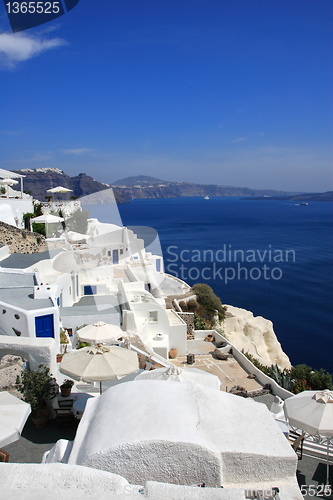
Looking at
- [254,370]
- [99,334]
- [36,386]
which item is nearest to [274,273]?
[254,370]

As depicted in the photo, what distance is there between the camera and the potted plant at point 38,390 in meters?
8.11

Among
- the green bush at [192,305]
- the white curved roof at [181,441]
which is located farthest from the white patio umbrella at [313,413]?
the green bush at [192,305]

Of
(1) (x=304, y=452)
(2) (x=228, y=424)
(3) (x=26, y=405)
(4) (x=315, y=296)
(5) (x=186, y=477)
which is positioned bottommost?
(4) (x=315, y=296)

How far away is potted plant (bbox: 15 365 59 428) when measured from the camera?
8.11 metres

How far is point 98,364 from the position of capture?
7.95 meters

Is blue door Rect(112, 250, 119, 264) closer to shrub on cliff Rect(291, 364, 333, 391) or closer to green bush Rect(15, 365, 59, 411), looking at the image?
→ shrub on cliff Rect(291, 364, 333, 391)

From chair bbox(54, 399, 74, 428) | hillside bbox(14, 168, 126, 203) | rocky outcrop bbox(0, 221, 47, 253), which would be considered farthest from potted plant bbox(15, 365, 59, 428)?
hillside bbox(14, 168, 126, 203)

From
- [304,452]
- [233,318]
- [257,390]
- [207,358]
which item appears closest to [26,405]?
[304,452]

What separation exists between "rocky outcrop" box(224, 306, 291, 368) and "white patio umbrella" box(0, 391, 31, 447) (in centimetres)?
2862

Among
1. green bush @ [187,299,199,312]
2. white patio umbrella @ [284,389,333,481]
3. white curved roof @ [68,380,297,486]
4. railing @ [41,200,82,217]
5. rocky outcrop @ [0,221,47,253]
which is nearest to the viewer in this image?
white curved roof @ [68,380,297,486]

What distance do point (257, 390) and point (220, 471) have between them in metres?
14.8

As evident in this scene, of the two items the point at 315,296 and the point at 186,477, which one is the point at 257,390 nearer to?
the point at 186,477

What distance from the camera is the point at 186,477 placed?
406cm

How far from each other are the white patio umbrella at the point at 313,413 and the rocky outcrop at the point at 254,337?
26.7m
